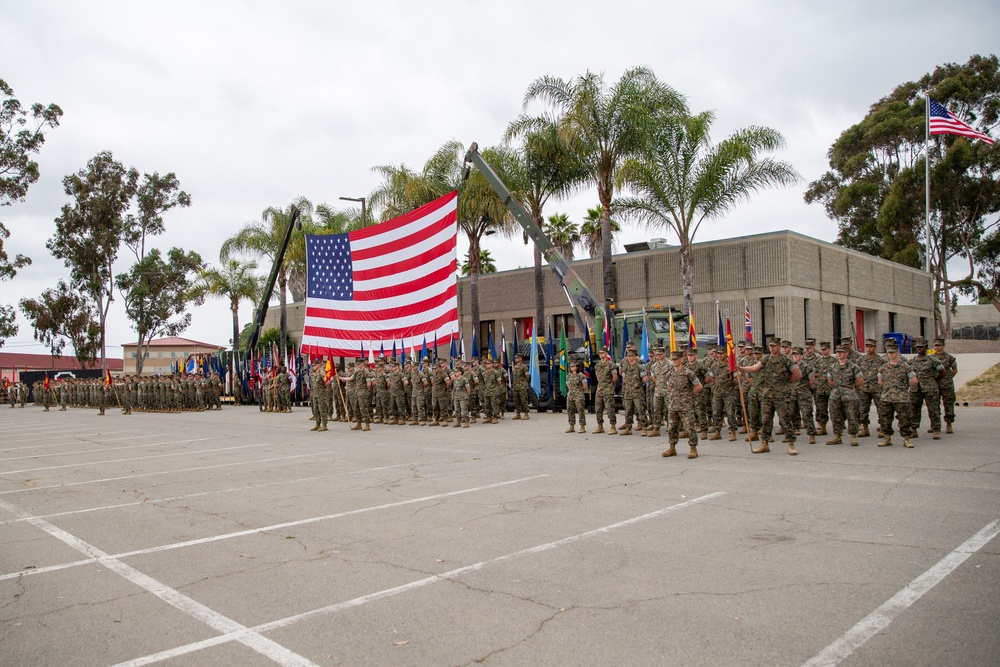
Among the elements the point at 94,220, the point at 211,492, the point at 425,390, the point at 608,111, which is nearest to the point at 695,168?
the point at 608,111

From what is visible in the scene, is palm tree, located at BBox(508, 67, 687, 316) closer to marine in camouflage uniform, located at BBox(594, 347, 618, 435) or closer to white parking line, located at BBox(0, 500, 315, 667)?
marine in camouflage uniform, located at BBox(594, 347, 618, 435)

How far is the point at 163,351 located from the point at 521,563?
354ft

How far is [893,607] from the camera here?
457cm

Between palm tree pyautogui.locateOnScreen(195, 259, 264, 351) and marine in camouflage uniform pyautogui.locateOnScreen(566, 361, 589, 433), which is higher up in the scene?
palm tree pyautogui.locateOnScreen(195, 259, 264, 351)

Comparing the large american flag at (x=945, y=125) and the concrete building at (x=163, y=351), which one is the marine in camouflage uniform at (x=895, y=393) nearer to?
the large american flag at (x=945, y=125)

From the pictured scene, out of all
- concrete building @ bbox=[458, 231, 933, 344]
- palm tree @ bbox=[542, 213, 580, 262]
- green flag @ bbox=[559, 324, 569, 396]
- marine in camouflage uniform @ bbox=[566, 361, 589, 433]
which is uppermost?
palm tree @ bbox=[542, 213, 580, 262]

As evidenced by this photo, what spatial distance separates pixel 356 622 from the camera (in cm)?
462

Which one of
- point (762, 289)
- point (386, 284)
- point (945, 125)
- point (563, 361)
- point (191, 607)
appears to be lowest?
point (191, 607)

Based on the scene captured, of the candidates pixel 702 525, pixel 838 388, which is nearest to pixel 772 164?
pixel 838 388

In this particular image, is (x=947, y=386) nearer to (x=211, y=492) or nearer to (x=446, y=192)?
(x=211, y=492)

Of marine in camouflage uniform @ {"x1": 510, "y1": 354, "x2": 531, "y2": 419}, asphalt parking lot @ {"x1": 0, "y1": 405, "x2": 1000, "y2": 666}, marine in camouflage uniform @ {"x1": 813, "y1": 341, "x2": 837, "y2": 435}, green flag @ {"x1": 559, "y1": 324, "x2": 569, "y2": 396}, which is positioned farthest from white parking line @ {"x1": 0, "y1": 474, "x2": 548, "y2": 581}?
green flag @ {"x1": 559, "y1": 324, "x2": 569, "y2": 396}

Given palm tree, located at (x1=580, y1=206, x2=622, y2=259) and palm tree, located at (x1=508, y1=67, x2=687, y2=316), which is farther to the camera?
palm tree, located at (x1=580, y1=206, x2=622, y2=259)

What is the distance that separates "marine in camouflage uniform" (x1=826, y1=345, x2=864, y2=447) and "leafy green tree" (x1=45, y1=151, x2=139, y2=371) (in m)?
54.0

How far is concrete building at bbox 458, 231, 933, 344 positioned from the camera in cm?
2806
